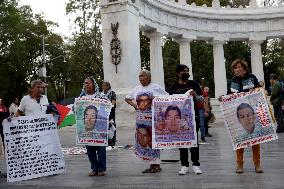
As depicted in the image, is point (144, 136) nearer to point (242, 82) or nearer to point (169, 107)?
point (169, 107)

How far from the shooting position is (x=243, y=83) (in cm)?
933

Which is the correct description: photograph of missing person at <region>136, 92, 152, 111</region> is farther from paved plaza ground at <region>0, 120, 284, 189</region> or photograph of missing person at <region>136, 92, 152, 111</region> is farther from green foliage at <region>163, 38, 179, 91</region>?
green foliage at <region>163, 38, 179, 91</region>

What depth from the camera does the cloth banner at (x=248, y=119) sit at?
9094 millimetres

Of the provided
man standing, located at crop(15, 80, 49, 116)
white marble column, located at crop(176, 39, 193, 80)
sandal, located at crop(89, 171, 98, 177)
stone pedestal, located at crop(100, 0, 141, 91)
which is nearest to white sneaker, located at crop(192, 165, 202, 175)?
sandal, located at crop(89, 171, 98, 177)

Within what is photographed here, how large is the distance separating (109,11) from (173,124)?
68.3 ft

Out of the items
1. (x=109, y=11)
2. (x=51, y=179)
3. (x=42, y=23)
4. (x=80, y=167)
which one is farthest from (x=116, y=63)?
(x=42, y=23)

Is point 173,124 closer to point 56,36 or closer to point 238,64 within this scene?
point 238,64

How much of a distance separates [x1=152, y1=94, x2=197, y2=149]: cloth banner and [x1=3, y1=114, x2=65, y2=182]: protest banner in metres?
2.37

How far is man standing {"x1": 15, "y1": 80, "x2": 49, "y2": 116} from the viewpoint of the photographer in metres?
10.4

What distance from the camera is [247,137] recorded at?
9172mm

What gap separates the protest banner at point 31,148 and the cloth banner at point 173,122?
7.79 feet

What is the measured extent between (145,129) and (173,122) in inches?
26.5

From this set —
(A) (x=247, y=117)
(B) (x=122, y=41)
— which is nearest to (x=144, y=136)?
(A) (x=247, y=117)

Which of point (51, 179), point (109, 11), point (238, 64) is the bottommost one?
point (51, 179)
